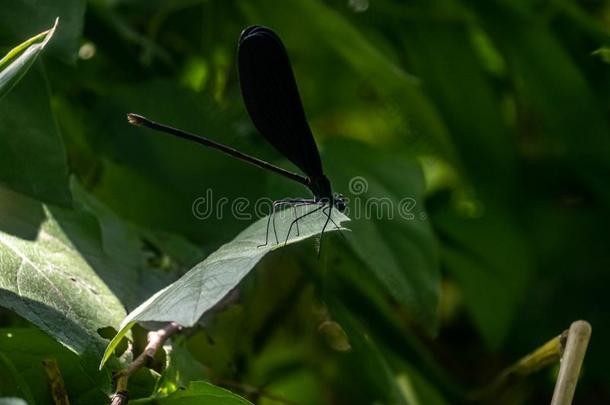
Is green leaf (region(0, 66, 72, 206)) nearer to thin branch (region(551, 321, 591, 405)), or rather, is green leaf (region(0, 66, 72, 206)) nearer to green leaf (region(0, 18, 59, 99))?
green leaf (region(0, 18, 59, 99))

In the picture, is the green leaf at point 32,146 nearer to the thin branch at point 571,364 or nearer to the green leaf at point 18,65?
the green leaf at point 18,65

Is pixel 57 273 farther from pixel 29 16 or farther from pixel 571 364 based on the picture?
pixel 571 364

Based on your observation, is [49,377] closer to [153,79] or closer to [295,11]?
[153,79]

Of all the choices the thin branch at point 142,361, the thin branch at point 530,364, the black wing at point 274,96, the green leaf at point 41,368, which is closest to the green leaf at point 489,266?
the thin branch at point 530,364

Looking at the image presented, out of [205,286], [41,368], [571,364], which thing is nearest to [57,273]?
[41,368]

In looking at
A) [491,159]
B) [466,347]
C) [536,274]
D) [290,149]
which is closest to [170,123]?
[290,149]

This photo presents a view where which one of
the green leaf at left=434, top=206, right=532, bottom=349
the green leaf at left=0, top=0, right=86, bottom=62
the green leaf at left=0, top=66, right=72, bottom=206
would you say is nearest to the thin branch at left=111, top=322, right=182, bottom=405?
the green leaf at left=0, top=66, right=72, bottom=206
